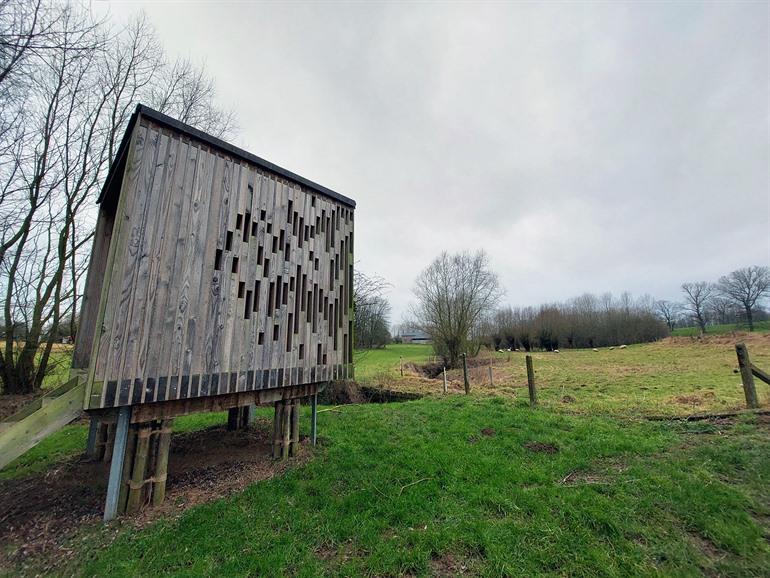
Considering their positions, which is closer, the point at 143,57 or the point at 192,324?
the point at 192,324

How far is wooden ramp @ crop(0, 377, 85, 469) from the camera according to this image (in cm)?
340

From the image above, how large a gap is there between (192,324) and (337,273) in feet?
9.44

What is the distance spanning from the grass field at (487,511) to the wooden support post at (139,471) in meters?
0.25

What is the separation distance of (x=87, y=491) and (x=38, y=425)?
172 cm

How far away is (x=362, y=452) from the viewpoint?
5.80 meters

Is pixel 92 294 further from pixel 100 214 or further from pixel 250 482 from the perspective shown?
pixel 250 482

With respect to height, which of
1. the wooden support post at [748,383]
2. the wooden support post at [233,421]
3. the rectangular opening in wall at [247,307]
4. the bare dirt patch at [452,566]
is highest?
the rectangular opening in wall at [247,307]

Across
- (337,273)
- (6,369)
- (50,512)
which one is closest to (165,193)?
(337,273)

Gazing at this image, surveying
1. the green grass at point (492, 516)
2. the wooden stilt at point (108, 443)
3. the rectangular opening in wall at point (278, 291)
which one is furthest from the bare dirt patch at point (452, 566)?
the wooden stilt at point (108, 443)

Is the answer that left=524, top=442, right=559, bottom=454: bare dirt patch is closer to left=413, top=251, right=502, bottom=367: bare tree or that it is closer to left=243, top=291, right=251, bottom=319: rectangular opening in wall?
left=243, top=291, right=251, bottom=319: rectangular opening in wall

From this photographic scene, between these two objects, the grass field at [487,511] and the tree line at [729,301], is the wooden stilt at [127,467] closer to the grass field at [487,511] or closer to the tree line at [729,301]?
the grass field at [487,511]

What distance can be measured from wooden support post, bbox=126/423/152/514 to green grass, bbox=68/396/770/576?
425 millimetres

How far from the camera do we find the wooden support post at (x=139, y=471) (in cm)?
392

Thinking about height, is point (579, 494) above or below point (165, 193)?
below
